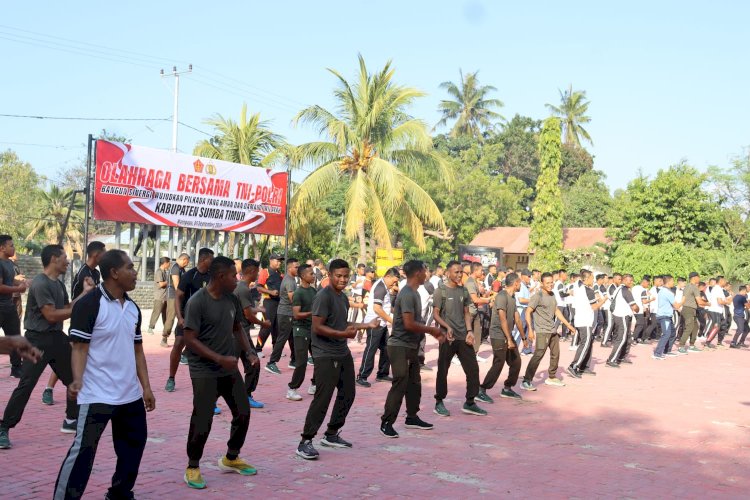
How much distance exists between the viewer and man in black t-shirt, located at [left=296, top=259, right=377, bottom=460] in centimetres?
676

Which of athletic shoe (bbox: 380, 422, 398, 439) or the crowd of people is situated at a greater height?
the crowd of people

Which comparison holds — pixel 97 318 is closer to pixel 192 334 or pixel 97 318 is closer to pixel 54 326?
pixel 192 334

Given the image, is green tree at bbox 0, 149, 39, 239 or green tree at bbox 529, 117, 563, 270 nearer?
green tree at bbox 0, 149, 39, 239

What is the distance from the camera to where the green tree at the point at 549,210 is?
42.2 meters

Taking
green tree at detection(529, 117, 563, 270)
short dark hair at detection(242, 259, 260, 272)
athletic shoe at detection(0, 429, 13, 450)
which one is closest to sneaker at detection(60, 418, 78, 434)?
athletic shoe at detection(0, 429, 13, 450)

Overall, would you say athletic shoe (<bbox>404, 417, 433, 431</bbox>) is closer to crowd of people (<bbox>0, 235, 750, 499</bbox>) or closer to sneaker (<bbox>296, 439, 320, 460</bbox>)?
crowd of people (<bbox>0, 235, 750, 499</bbox>)

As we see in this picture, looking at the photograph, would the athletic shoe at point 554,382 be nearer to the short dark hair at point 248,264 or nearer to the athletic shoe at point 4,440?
the short dark hair at point 248,264

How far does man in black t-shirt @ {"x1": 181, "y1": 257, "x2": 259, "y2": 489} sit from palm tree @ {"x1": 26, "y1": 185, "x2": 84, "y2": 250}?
3369 cm

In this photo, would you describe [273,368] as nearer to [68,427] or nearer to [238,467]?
[68,427]

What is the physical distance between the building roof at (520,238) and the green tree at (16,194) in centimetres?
2574

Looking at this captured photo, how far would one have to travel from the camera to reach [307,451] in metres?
6.72

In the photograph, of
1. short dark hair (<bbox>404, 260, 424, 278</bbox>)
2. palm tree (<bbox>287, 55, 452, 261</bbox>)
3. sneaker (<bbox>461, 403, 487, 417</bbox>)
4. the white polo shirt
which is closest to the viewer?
the white polo shirt

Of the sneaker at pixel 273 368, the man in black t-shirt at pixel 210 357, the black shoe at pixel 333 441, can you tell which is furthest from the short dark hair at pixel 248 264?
the sneaker at pixel 273 368

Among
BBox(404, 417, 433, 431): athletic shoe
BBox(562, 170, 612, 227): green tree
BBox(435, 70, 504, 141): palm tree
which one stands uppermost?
BBox(435, 70, 504, 141): palm tree
